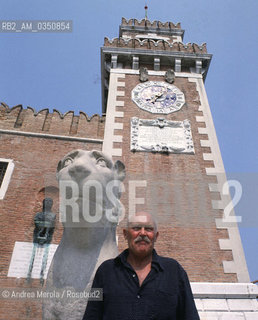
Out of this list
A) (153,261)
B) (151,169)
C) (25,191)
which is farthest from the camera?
(151,169)

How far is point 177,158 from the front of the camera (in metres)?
8.92

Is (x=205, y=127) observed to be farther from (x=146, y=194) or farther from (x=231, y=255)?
(x=231, y=255)

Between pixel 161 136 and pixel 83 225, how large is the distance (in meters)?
7.06

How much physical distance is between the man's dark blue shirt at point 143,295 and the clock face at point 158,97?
8.50m

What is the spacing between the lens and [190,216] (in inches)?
297

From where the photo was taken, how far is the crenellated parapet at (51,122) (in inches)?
391

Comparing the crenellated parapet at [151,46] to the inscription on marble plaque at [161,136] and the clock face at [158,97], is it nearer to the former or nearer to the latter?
the clock face at [158,97]

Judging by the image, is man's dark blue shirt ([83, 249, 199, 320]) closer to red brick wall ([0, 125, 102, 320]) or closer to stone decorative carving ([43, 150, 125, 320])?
stone decorative carving ([43, 150, 125, 320])

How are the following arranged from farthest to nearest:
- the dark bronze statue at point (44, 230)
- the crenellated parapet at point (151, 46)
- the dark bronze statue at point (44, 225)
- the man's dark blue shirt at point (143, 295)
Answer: the crenellated parapet at point (151, 46) < the dark bronze statue at point (44, 225) < the dark bronze statue at point (44, 230) < the man's dark blue shirt at point (143, 295)

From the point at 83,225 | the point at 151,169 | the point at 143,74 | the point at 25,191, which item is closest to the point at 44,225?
the point at 25,191

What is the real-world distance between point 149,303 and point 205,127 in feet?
28.4

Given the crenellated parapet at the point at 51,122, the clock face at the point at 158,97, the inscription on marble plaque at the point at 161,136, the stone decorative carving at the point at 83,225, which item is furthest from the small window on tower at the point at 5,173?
the stone decorative carving at the point at 83,225

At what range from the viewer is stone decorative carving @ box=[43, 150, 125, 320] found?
98.6 inches

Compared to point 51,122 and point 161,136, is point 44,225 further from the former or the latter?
point 161,136
